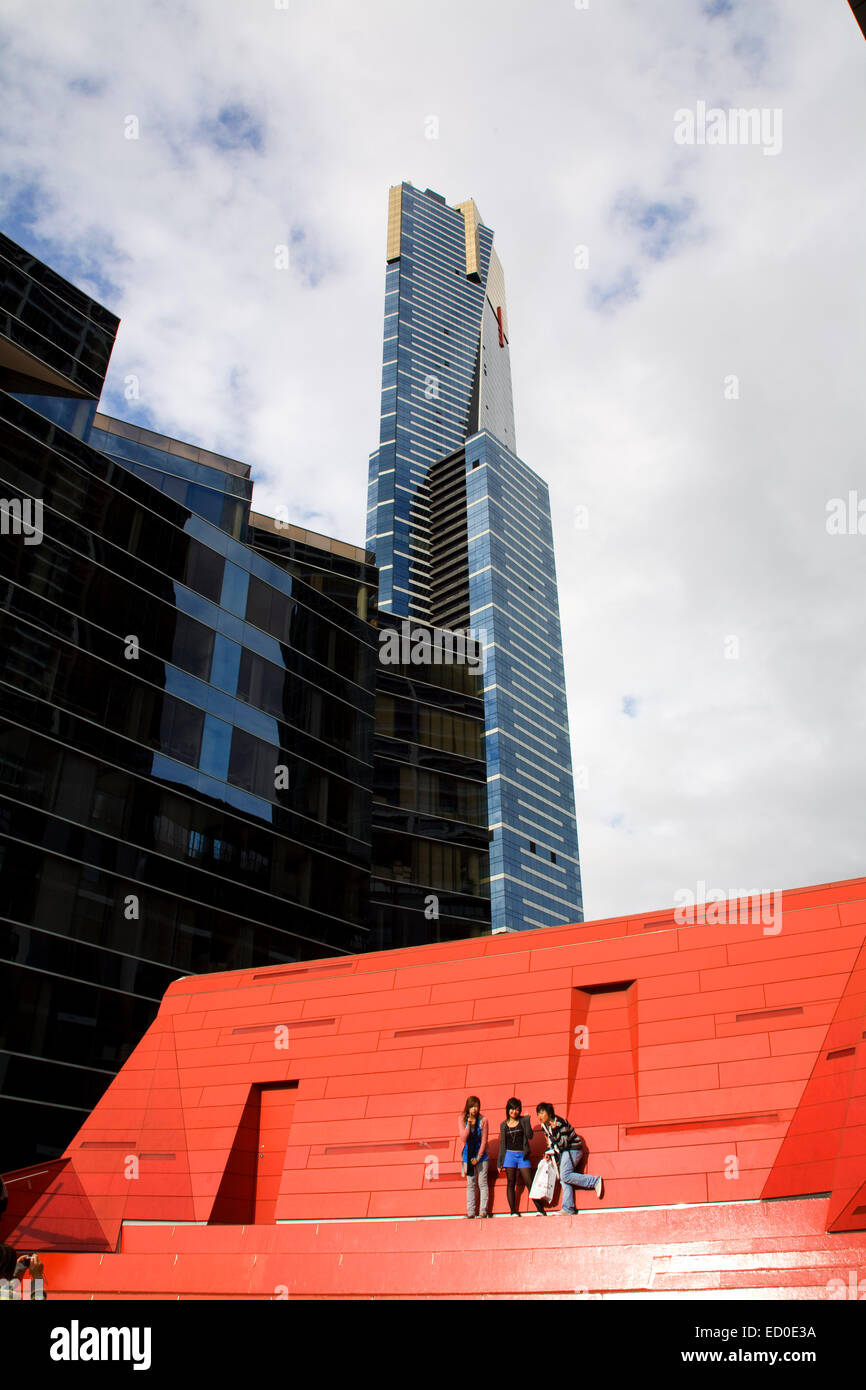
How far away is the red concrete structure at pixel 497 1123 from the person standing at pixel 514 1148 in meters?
0.98

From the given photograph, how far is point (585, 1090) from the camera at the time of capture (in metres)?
14.5

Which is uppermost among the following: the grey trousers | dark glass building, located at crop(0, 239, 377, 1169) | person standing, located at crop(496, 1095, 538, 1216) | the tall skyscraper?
the tall skyscraper

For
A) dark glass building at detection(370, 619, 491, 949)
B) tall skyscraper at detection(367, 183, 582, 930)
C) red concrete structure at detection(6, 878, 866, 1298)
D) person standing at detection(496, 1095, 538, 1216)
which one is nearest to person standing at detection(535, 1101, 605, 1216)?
person standing at detection(496, 1095, 538, 1216)

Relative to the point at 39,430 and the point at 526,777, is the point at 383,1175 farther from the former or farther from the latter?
the point at 526,777

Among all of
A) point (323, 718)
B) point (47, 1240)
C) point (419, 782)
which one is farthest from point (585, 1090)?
point (419, 782)

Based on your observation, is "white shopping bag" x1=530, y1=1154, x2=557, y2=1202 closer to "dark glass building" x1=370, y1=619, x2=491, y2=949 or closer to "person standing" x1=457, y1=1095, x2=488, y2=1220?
"person standing" x1=457, y1=1095, x2=488, y2=1220

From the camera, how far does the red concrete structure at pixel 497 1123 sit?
416 inches

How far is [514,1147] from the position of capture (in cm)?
1296

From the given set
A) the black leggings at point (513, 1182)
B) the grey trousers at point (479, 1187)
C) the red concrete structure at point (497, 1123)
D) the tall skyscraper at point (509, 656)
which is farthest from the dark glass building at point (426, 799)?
the tall skyscraper at point (509, 656)

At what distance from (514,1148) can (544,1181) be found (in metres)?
0.56

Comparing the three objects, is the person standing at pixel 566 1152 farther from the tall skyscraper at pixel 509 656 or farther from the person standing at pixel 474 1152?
the tall skyscraper at pixel 509 656

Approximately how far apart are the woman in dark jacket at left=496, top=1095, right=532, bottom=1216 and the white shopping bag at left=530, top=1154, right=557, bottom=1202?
0.20m

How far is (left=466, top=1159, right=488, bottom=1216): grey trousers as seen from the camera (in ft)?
42.8
